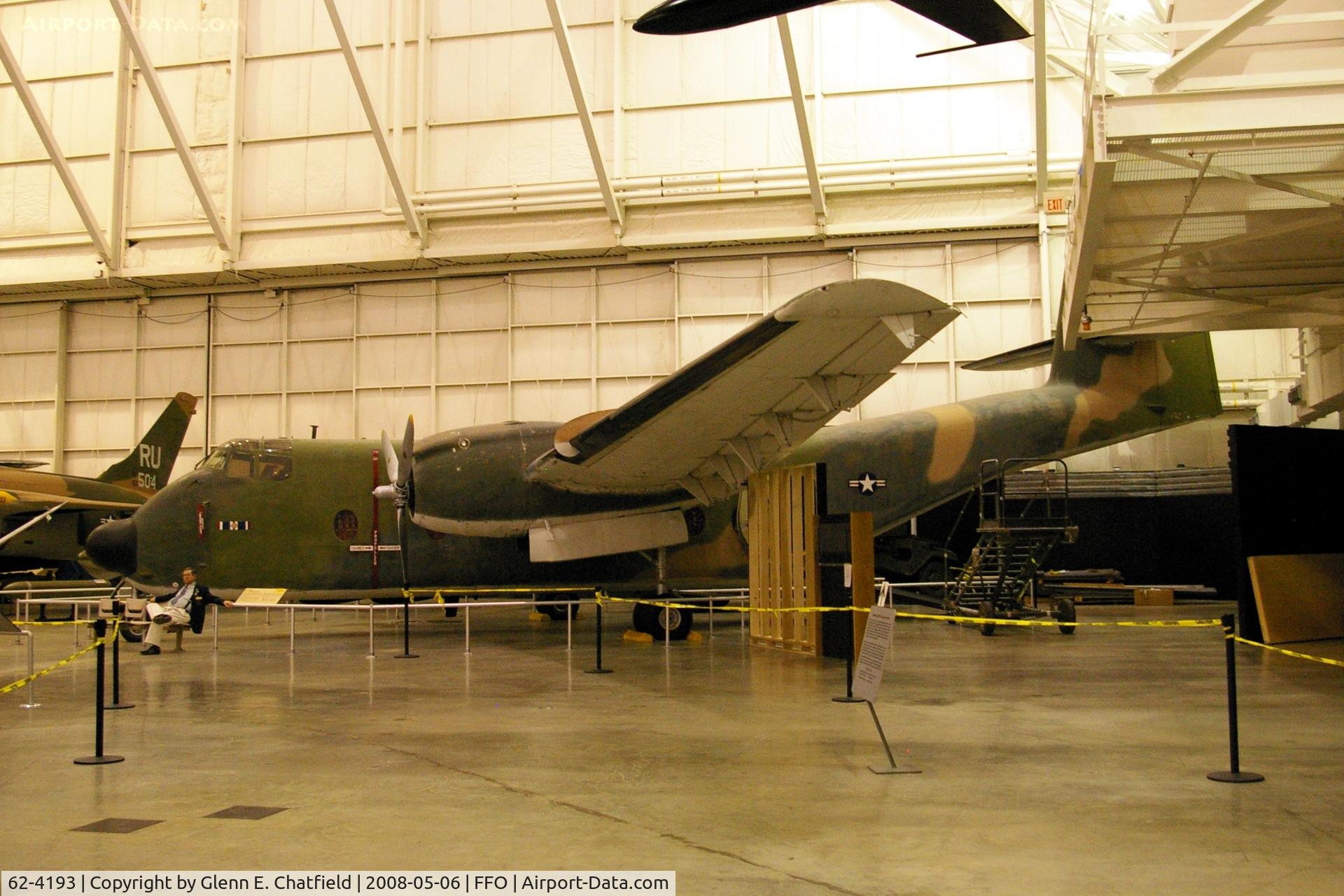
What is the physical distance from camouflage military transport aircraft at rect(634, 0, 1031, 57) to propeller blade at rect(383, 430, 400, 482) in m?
8.48

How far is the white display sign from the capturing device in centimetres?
690

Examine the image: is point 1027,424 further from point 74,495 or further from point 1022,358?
point 74,495

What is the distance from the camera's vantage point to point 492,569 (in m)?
15.9

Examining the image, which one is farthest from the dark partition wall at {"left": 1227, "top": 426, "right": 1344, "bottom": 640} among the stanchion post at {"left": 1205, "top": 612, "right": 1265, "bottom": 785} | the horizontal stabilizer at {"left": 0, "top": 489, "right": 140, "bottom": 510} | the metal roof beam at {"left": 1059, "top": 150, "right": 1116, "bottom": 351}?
the horizontal stabilizer at {"left": 0, "top": 489, "right": 140, "bottom": 510}

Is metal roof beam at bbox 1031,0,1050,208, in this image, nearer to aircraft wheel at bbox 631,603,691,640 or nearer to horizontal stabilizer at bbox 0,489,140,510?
aircraft wheel at bbox 631,603,691,640

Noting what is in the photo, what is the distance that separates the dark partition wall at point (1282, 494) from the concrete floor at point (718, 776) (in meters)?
2.40

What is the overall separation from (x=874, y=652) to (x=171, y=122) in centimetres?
2316

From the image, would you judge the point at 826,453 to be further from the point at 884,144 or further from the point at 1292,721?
the point at 884,144

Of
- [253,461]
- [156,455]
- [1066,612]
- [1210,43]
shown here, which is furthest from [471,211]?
[1210,43]

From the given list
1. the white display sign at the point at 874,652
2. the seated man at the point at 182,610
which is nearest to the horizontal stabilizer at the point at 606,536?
the seated man at the point at 182,610

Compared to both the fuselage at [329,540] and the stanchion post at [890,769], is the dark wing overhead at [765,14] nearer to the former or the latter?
the stanchion post at [890,769]

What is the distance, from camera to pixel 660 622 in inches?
632

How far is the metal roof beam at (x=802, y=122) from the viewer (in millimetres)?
20609

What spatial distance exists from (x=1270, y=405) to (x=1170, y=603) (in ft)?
14.6
